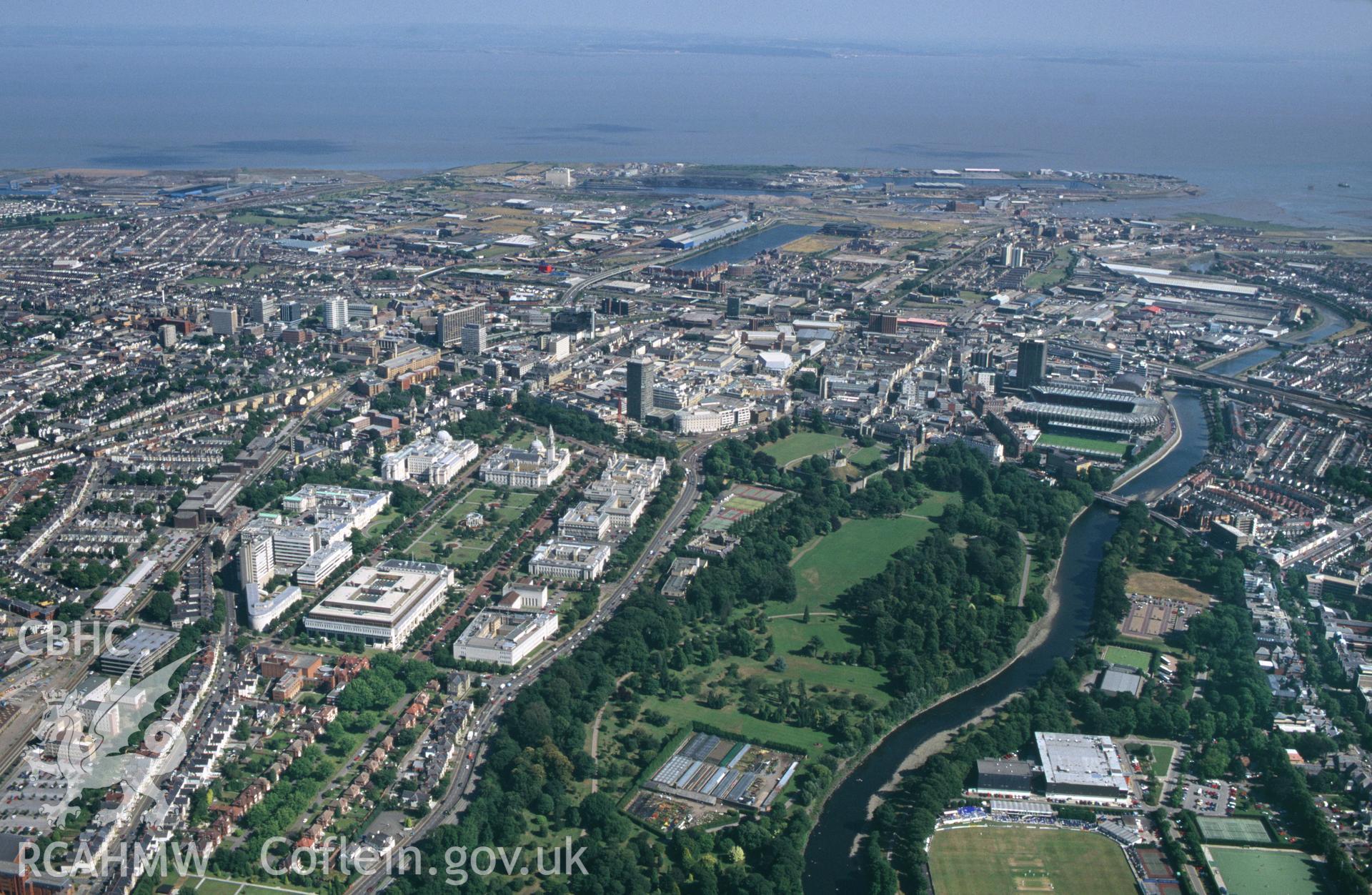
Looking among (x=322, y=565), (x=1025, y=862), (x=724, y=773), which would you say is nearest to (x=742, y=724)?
(x=724, y=773)

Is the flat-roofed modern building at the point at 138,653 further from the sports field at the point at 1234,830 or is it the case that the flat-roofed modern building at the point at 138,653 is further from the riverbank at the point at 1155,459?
the riverbank at the point at 1155,459

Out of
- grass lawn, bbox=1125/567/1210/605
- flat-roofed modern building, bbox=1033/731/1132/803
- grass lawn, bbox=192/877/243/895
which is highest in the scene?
grass lawn, bbox=1125/567/1210/605

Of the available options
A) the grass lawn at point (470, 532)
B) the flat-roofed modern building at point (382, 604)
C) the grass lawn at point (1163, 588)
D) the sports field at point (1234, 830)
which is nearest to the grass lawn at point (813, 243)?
the grass lawn at point (470, 532)

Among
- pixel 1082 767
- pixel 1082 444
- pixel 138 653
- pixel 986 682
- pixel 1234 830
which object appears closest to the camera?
pixel 1234 830

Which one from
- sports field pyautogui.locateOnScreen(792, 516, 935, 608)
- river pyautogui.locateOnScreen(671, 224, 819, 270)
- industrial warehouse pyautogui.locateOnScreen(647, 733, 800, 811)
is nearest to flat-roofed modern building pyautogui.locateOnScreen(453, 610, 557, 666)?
industrial warehouse pyautogui.locateOnScreen(647, 733, 800, 811)

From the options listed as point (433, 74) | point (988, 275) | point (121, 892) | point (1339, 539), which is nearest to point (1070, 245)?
point (988, 275)

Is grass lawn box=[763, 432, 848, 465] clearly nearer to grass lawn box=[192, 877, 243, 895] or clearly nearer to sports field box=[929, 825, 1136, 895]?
sports field box=[929, 825, 1136, 895]

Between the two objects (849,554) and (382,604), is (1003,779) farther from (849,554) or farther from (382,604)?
(382,604)
